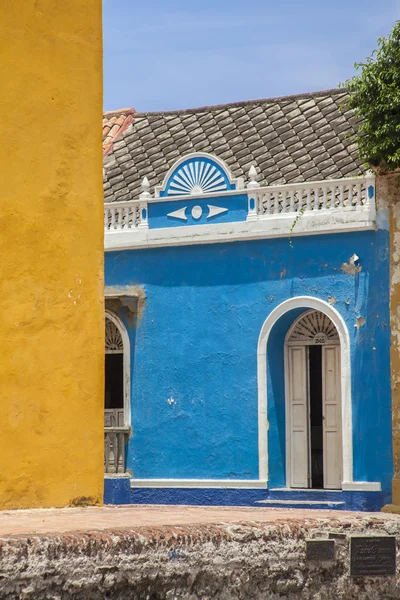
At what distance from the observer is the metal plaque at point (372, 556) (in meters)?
6.16

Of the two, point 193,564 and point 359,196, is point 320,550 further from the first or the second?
point 359,196

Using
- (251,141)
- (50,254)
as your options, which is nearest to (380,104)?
(251,141)

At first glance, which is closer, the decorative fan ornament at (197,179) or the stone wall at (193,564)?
the stone wall at (193,564)

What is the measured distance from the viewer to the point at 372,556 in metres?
6.22

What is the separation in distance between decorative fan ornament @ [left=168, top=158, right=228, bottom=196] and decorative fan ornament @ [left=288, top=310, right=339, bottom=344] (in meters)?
1.84

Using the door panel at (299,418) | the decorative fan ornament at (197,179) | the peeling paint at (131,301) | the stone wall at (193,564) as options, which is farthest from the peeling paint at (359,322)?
the stone wall at (193,564)

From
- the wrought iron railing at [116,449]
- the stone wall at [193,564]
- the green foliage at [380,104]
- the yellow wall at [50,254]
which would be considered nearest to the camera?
the stone wall at [193,564]

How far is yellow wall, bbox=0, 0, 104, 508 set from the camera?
6793mm

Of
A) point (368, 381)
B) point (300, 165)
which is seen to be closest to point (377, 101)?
point (300, 165)

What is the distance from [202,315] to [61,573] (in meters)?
9.79

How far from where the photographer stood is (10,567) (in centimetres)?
479

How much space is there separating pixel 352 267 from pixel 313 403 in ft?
5.79

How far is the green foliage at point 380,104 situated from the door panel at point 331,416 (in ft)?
7.71

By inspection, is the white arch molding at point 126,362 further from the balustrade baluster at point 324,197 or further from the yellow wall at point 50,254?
the yellow wall at point 50,254
